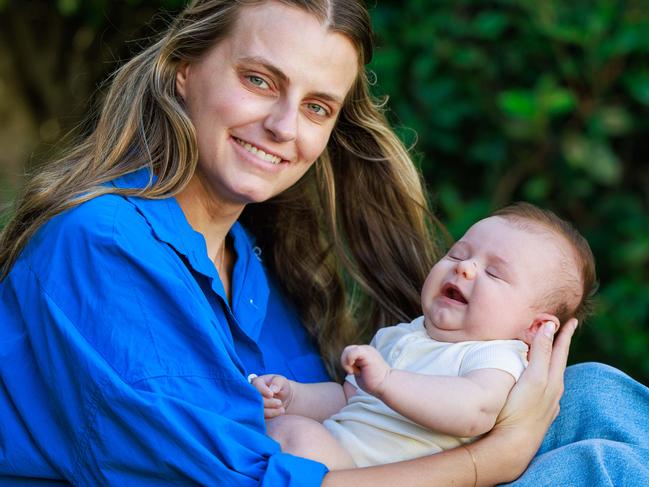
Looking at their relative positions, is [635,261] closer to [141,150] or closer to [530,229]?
[530,229]

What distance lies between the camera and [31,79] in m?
5.17

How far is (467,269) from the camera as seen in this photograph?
2264mm

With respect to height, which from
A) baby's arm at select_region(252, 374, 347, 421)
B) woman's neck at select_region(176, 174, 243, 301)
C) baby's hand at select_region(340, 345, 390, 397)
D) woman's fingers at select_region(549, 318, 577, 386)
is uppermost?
woman's neck at select_region(176, 174, 243, 301)

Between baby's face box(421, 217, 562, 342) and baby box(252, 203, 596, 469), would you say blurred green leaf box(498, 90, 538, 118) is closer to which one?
baby box(252, 203, 596, 469)

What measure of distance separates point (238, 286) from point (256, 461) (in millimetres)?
778

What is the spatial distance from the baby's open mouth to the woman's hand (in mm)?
182

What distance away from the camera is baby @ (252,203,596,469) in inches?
80.1

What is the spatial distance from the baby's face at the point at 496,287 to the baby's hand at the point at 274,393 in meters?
0.36

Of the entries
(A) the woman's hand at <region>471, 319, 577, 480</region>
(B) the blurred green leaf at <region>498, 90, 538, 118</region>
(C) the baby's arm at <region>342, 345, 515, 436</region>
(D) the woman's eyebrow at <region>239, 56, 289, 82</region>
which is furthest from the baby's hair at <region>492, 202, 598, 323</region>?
(B) the blurred green leaf at <region>498, 90, 538, 118</region>

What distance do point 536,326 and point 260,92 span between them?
2.65 ft

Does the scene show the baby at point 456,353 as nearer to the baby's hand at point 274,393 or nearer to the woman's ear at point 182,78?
the baby's hand at point 274,393

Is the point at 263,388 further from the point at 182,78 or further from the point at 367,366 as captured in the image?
the point at 182,78

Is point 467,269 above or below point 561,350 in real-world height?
above

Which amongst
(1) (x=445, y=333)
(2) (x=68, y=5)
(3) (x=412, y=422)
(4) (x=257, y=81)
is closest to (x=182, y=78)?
(4) (x=257, y=81)
